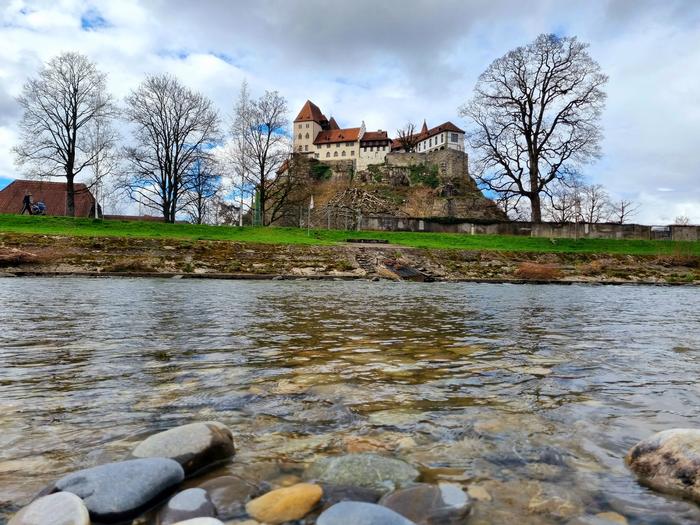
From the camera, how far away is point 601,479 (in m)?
2.17

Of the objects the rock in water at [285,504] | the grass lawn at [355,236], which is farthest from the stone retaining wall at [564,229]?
the rock in water at [285,504]

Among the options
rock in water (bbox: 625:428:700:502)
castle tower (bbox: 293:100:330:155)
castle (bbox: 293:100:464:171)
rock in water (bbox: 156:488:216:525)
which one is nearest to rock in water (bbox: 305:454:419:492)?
rock in water (bbox: 156:488:216:525)

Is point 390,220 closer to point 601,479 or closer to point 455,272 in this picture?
point 455,272

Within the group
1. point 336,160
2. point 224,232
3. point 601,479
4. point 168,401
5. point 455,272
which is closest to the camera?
point 601,479

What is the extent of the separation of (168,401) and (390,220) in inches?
1502

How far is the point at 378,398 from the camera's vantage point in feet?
11.1

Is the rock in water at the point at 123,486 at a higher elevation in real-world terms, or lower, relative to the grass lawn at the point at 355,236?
lower

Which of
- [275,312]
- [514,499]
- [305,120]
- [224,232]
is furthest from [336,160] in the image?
[514,499]

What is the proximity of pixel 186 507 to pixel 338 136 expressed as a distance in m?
117

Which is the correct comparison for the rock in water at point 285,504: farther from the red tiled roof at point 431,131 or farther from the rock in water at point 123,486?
the red tiled roof at point 431,131

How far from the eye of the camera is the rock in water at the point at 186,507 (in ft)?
5.67

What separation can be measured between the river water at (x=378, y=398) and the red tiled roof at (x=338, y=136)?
110022 millimetres

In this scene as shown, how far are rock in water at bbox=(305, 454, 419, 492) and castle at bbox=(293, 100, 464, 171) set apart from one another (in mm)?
106919

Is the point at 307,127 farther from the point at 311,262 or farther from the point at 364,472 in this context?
the point at 364,472
